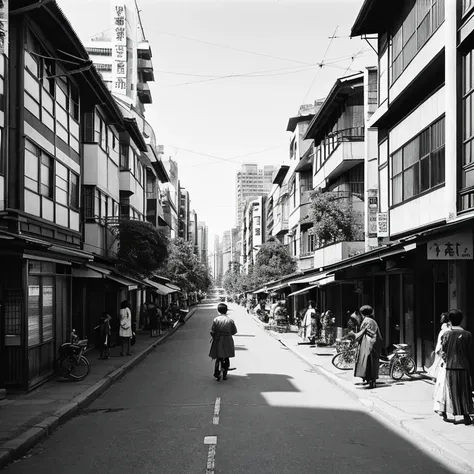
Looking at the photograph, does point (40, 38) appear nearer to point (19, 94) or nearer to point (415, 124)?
point (19, 94)

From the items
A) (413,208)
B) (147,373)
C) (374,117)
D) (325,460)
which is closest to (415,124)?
(413,208)

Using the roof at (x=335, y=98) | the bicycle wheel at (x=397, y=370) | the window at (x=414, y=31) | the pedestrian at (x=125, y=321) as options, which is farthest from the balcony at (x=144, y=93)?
the bicycle wheel at (x=397, y=370)

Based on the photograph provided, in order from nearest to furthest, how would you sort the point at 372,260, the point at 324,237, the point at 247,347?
the point at 372,260 → the point at 247,347 → the point at 324,237

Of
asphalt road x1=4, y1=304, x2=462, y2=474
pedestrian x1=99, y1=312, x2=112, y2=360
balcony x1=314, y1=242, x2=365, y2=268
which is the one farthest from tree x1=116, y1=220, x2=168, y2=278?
asphalt road x1=4, y1=304, x2=462, y2=474

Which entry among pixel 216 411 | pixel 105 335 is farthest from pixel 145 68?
pixel 216 411

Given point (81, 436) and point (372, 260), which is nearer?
point (81, 436)

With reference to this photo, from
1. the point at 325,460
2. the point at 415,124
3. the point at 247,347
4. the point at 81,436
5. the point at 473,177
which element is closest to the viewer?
the point at 325,460

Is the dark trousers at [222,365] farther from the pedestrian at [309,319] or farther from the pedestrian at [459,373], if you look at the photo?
the pedestrian at [309,319]

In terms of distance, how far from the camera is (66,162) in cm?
2072

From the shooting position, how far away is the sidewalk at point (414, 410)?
311 inches

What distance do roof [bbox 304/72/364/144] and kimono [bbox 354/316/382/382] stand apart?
18701 millimetres

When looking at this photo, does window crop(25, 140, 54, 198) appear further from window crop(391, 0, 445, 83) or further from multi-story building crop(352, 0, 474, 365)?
window crop(391, 0, 445, 83)

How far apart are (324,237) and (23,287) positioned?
59.2ft

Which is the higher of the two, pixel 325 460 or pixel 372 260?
pixel 372 260
